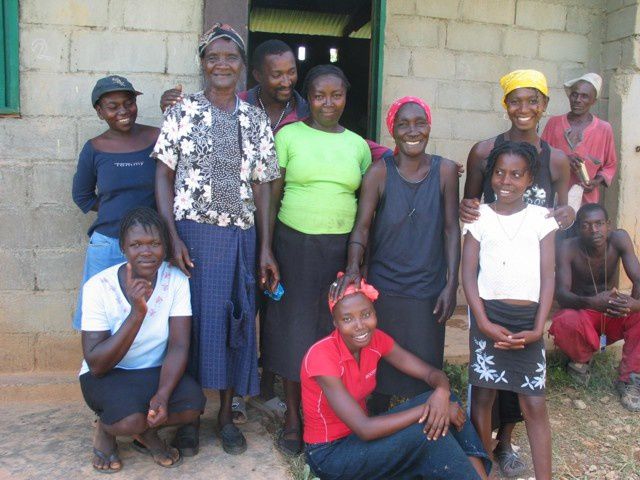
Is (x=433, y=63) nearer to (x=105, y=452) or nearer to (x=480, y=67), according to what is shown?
(x=480, y=67)

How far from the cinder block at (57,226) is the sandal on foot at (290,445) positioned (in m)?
1.55

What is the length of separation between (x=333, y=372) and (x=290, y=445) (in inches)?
23.6

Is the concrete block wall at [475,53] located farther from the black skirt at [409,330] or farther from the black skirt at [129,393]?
the black skirt at [129,393]

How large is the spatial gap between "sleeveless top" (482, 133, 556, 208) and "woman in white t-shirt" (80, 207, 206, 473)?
1.43 meters

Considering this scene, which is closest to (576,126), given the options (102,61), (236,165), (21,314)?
(236,165)

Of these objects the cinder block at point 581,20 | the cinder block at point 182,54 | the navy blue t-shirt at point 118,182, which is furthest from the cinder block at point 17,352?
the cinder block at point 581,20

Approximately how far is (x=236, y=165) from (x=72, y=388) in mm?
1646

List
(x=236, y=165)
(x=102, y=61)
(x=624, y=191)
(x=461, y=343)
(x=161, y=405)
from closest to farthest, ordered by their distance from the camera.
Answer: (x=161, y=405)
(x=236, y=165)
(x=102, y=61)
(x=461, y=343)
(x=624, y=191)

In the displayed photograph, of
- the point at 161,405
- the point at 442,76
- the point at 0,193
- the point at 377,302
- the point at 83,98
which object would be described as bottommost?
the point at 161,405

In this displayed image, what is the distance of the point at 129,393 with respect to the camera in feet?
8.88

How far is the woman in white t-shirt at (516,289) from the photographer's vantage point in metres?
2.77

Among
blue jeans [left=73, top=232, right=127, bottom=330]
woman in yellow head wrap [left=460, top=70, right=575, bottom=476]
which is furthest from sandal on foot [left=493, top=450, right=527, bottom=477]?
blue jeans [left=73, top=232, right=127, bottom=330]

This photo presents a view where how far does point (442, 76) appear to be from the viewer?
4.96m

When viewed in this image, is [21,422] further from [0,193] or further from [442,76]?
[442,76]
